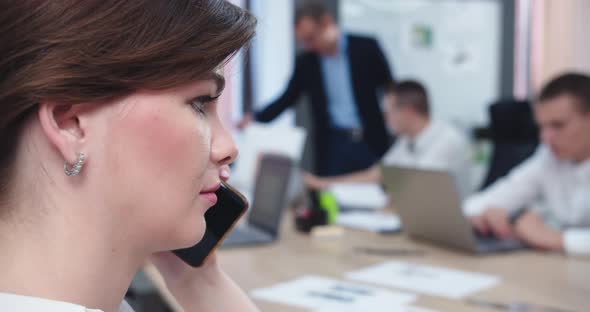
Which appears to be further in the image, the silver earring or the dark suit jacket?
the dark suit jacket

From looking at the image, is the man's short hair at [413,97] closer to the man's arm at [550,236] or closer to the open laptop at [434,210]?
the open laptop at [434,210]

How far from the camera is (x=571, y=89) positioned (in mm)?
2404

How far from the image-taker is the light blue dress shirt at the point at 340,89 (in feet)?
13.2

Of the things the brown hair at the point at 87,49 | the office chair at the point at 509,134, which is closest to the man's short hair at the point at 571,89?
the office chair at the point at 509,134

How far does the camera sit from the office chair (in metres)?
3.32

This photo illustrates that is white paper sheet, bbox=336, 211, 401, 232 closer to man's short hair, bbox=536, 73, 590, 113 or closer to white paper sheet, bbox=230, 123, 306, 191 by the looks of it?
white paper sheet, bbox=230, 123, 306, 191

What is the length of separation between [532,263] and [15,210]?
58.1 inches

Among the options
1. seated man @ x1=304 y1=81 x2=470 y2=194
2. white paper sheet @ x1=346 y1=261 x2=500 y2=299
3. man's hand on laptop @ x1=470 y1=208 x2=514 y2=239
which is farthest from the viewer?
seated man @ x1=304 y1=81 x2=470 y2=194

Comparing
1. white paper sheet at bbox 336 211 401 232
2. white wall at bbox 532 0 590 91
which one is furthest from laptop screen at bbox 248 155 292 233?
white wall at bbox 532 0 590 91

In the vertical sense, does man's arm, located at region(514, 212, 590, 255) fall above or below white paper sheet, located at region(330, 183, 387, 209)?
above

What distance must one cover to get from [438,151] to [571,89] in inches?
44.3

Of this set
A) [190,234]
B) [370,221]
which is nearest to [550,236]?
[370,221]

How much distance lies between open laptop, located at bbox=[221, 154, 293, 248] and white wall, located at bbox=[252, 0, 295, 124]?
280 centimetres

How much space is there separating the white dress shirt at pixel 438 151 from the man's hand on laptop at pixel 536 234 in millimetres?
1323
